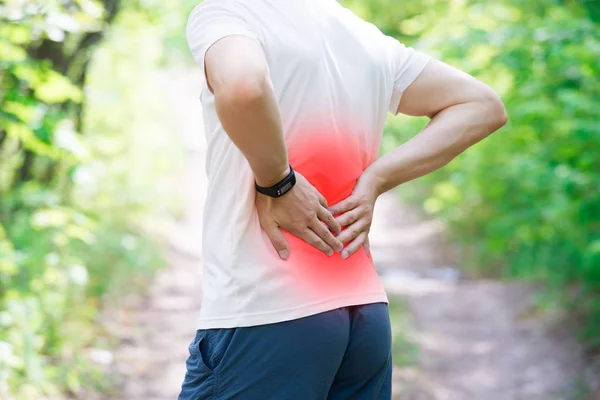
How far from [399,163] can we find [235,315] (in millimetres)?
518

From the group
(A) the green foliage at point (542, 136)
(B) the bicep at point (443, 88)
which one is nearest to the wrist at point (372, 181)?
(B) the bicep at point (443, 88)

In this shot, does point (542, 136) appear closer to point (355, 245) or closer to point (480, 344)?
point (480, 344)

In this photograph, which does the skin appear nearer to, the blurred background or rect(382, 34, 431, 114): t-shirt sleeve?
rect(382, 34, 431, 114): t-shirt sleeve

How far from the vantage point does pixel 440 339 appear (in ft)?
20.2

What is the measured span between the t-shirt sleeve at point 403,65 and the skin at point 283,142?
0.02m

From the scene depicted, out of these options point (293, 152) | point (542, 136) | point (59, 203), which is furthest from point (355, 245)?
point (542, 136)

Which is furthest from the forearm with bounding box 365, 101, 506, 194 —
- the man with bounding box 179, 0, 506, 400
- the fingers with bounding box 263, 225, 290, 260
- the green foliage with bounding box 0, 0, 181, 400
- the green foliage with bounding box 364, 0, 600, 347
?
the green foliage with bounding box 364, 0, 600, 347

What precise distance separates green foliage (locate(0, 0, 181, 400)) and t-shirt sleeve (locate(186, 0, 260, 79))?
2030 mm

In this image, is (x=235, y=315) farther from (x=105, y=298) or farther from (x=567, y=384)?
(x=105, y=298)

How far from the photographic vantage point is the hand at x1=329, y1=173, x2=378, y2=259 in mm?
1571

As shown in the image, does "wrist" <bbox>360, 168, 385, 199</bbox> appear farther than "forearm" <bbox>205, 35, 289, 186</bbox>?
Yes

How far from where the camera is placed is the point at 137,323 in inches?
234

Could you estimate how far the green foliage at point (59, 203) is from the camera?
3.60 m

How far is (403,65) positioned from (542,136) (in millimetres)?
5092
